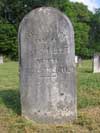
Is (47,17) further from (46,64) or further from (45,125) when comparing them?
(45,125)

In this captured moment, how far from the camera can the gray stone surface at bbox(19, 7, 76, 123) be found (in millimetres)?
7395

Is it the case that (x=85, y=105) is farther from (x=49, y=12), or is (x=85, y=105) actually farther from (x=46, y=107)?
(x=49, y=12)

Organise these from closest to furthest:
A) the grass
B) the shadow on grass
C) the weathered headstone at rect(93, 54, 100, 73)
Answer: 1. the grass
2. the shadow on grass
3. the weathered headstone at rect(93, 54, 100, 73)

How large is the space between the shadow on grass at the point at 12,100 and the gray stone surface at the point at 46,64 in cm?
62

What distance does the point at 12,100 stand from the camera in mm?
8828

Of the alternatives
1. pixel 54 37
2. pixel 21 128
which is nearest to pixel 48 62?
pixel 54 37

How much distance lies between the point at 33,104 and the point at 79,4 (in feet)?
217

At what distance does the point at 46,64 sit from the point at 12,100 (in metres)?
1.83

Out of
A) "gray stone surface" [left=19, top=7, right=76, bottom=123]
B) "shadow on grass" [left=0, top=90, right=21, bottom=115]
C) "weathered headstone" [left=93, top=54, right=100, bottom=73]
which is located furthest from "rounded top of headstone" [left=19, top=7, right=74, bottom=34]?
"weathered headstone" [left=93, top=54, right=100, bottom=73]

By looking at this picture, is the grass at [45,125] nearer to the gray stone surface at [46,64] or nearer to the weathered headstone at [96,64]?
the gray stone surface at [46,64]

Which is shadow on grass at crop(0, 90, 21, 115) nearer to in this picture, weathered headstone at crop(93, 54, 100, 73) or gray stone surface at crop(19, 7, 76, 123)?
gray stone surface at crop(19, 7, 76, 123)

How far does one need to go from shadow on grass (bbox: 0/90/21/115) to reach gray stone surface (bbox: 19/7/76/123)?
2.04 ft

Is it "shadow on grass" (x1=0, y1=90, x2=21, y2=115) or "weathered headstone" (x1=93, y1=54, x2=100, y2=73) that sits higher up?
"weathered headstone" (x1=93, y1=54, x2=100, y2=73)

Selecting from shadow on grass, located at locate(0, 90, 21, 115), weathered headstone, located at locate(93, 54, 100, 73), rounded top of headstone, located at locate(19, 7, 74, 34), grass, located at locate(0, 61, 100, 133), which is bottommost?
grass, located at locate(0, 61, 100, 133)
